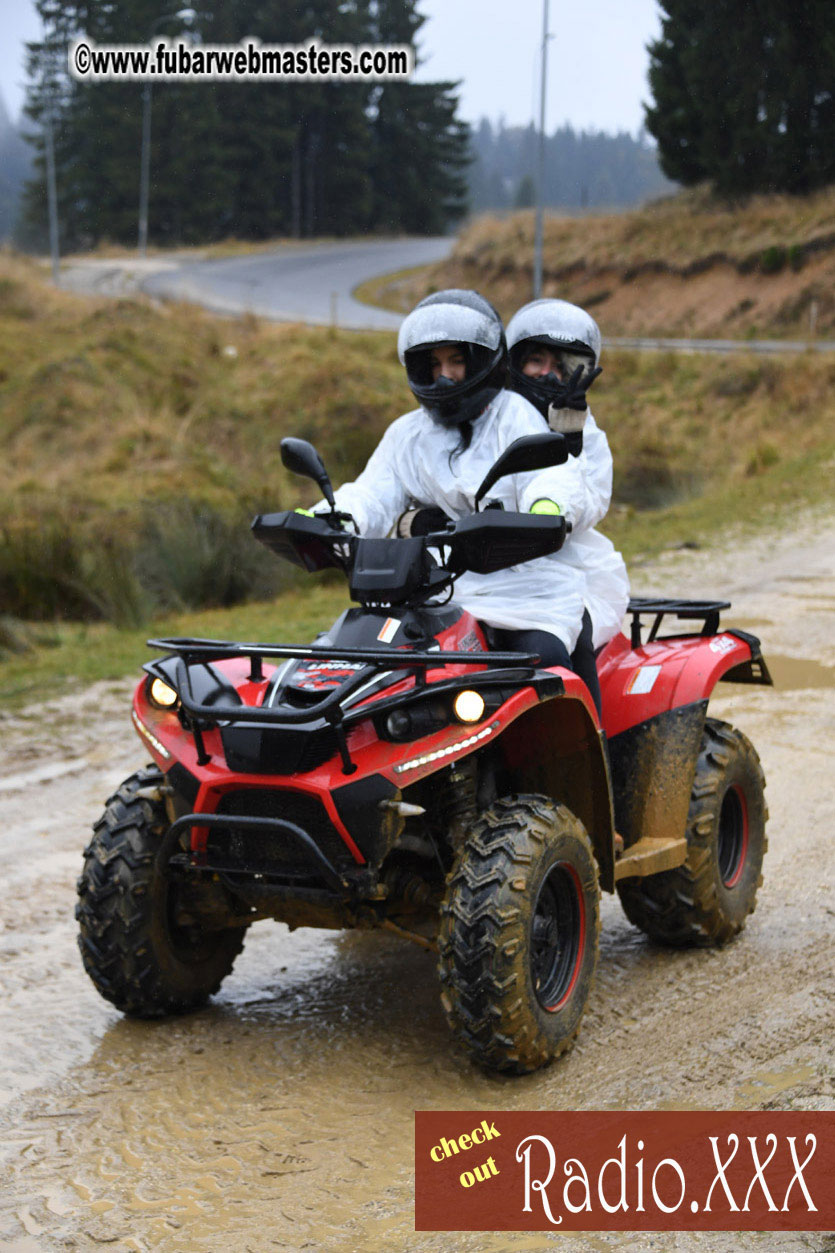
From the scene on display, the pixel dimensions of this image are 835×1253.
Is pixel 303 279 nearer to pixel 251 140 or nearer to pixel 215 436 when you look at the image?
pixel 251 140

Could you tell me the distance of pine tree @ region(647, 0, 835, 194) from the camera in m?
39.1

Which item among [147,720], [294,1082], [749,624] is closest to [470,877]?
[294,1082]

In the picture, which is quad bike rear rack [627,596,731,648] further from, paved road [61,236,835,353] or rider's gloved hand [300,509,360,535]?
paved road [61,236,835,353]

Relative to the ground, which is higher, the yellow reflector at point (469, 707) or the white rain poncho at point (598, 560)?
the white rain poncho at point (598, 560)

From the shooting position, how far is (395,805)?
3.81 metres

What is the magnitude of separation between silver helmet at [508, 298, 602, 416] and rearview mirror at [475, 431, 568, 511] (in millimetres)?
1077

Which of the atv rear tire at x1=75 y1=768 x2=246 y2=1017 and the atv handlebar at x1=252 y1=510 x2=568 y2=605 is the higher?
the atv handlebar at x1=252 y1=510 x2=568 y2=605

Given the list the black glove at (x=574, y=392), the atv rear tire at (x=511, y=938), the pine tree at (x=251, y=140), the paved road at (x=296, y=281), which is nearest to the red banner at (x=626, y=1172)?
the atv rear tire at (x=511, y=938)

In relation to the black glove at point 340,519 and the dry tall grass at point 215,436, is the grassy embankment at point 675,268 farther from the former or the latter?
the black glove at point 340,519

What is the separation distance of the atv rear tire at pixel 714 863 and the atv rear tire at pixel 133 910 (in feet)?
5.29

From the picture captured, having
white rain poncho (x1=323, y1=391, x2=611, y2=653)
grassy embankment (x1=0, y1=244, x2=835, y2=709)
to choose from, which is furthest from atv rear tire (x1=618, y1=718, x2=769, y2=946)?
grassy embankment (x1=0, y1=244, x2=835, y2=709)

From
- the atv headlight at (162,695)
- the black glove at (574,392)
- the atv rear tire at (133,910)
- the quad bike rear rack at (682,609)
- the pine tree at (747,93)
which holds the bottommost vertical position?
the atv rear tire at (133,910)

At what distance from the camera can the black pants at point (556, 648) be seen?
4.39m

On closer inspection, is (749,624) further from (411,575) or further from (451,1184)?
(451,1184)
